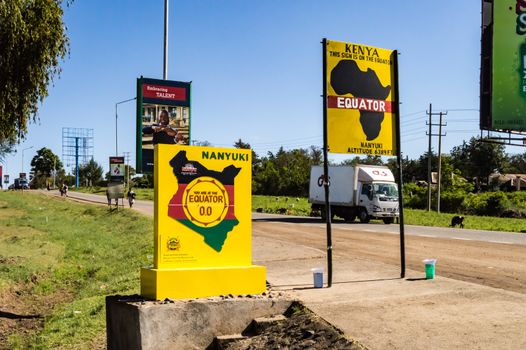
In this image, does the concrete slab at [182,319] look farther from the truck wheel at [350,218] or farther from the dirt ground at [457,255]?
the truck wheel at [350,218]

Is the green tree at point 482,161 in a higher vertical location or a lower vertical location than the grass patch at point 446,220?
higher

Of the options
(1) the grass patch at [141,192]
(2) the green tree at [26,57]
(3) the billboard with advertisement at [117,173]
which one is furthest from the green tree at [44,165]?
(2) the green tree at [26,57]

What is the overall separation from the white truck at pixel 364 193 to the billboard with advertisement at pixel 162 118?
1496 cm

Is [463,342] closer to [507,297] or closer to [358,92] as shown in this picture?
[507,297]

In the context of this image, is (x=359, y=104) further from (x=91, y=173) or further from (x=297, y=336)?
(x=91, y=173)

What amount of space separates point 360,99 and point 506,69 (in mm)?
27167

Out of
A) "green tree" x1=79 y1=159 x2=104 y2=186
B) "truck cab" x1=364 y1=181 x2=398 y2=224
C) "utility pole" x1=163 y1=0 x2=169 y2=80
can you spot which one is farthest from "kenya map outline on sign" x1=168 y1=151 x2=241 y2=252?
"green tree" x1=79 y1=159 x2=104 y2=186

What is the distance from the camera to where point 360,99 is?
386 inches

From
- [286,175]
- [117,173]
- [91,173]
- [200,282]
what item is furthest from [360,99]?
[91,173]

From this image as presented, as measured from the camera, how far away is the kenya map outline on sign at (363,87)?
379 inches

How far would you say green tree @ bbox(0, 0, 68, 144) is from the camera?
557 inches

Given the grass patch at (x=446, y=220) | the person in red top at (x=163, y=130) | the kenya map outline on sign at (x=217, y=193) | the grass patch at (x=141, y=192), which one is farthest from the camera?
the grass patch at (x=141, y=192)

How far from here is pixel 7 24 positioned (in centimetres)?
1379

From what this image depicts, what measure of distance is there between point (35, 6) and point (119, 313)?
9751 mm
